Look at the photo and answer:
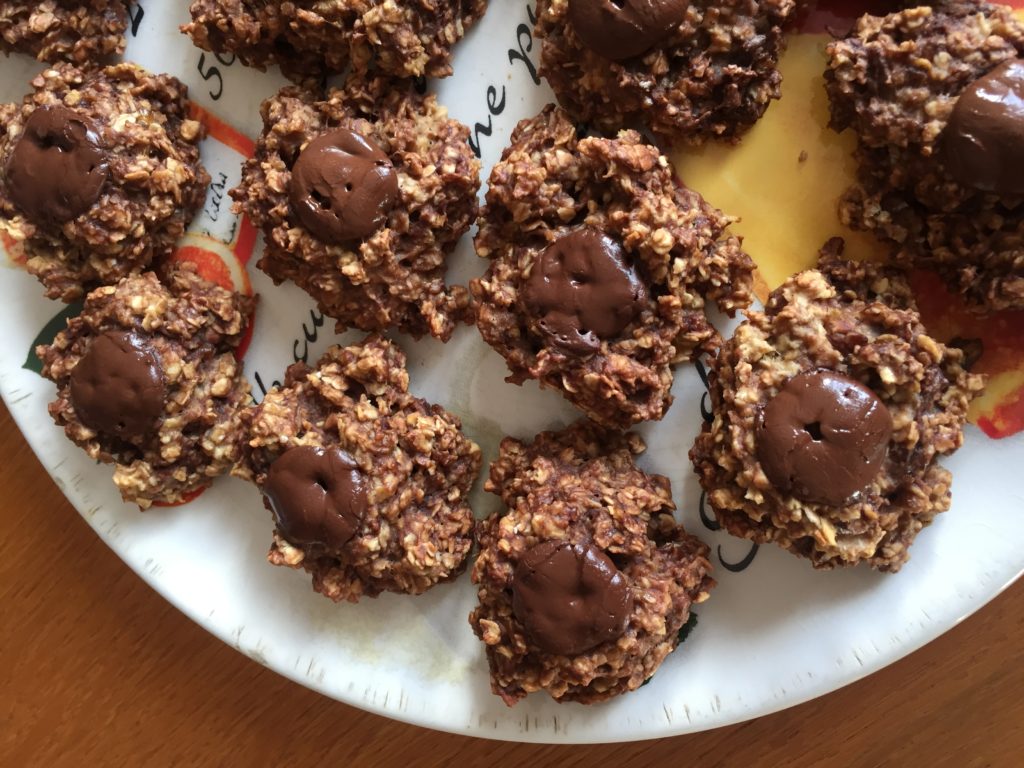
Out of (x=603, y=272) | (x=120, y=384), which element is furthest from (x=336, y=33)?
(x=120, y=384)

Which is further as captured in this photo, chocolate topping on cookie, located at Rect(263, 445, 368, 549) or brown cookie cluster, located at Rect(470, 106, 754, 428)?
chocolate topping on cookie, located at Rect(263, 445, 368, 549)

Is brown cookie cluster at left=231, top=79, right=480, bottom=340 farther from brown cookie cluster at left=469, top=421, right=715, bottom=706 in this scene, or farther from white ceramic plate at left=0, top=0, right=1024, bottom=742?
brown cookie cluster at left=469, top=421, right=715, bottom=706

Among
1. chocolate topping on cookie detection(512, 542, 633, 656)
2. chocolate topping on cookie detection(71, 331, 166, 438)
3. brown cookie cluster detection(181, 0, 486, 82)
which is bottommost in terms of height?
chocolate topping on cookie detection(71, 331, 166, 438)

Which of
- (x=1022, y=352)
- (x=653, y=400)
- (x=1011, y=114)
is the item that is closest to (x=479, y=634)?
(x=653, y=400)

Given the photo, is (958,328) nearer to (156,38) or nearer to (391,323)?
(391,323)

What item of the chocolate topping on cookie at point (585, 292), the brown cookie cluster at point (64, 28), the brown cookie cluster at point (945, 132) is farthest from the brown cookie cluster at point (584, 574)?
the brown cookie cluster at point (64, 28)

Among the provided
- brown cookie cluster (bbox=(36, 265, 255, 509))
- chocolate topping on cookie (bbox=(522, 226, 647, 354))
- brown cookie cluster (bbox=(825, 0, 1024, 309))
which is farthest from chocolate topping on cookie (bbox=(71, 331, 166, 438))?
brown cookie cluster (bbox=(825, 0, 1024, 309))

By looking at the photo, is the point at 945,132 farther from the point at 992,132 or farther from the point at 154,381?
the point at 154,381
